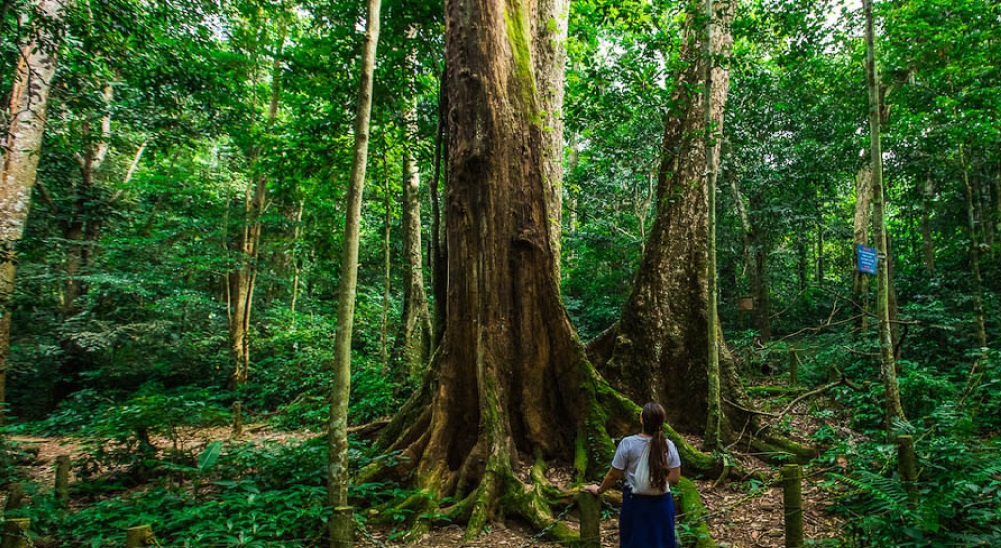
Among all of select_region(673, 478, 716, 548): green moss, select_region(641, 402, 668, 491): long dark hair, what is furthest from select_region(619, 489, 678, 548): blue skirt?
select_region(673, 478, 716, 548): green moss

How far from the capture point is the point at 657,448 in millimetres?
3059

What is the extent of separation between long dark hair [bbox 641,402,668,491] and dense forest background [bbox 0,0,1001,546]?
1.59 m

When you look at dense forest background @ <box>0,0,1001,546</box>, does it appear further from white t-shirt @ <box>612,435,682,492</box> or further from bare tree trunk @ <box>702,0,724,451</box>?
white t-shirt @ <box>612,435,682,492</box>

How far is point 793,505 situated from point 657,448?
3.75 feet

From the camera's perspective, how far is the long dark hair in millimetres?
3043

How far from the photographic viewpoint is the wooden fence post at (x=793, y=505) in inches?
130

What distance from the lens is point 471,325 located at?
5.29 m

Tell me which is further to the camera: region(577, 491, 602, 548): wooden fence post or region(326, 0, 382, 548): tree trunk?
region(326, 0, 382, 548): tree trunk

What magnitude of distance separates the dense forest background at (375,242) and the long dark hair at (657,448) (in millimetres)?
1588

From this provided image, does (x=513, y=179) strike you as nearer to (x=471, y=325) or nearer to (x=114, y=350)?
(x=471, y=325)

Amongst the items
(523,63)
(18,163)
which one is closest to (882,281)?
(523,63)

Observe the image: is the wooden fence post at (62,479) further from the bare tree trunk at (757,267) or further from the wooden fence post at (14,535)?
the bare tree trunk at (757,267)

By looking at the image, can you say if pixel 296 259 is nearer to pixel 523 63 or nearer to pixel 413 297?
pixel 413 297

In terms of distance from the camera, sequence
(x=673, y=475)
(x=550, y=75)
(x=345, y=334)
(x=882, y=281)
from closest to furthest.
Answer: (x=673, y=475)
(x=345, y=334)
(x=882, y=281)
(x=550, y=75)
